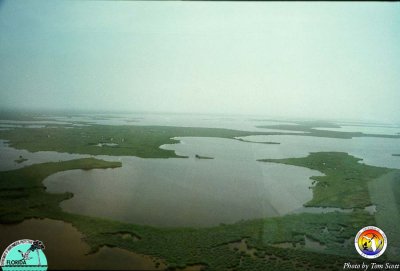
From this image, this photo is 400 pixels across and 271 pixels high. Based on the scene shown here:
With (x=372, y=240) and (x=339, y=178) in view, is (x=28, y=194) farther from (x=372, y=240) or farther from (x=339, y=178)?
(x=339, y=178)

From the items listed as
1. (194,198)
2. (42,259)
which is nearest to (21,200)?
(42,259)

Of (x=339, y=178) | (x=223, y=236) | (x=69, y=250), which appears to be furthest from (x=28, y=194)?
(x=339, y=178)

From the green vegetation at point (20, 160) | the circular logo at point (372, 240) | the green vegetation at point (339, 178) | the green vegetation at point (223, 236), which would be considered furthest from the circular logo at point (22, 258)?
the green vegetation at point (20, 160)

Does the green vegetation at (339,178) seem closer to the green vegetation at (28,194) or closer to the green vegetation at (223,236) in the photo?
the green vegetation at (223,236)

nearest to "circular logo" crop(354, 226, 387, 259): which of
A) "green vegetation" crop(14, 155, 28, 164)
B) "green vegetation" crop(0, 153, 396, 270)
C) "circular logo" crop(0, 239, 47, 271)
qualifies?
"green vegetation" crop(0, 153, 396, 270)

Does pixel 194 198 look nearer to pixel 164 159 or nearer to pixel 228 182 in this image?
pixel 228 182

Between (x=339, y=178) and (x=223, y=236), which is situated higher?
(x=339, y=178)
